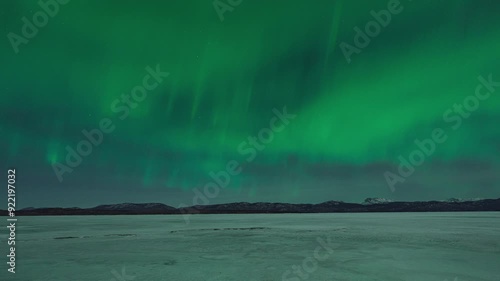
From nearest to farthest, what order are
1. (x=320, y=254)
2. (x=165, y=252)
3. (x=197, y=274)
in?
(x=197, y=274)
(x=320, y=254)
(x=165, y=252)

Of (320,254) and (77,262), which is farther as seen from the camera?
(320,254)

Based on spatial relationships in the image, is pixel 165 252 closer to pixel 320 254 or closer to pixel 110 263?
pixel 110 263

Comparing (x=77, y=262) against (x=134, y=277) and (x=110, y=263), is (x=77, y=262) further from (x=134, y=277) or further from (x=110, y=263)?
(x=134, y=277)

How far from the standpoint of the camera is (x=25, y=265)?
1125 cm

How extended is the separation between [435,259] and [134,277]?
9.84 m

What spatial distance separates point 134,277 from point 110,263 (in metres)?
2.73

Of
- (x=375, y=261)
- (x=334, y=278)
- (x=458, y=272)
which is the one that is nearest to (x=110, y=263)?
(x=334, y=278)

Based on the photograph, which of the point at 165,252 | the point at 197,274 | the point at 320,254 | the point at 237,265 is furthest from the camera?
the point at 165,252
